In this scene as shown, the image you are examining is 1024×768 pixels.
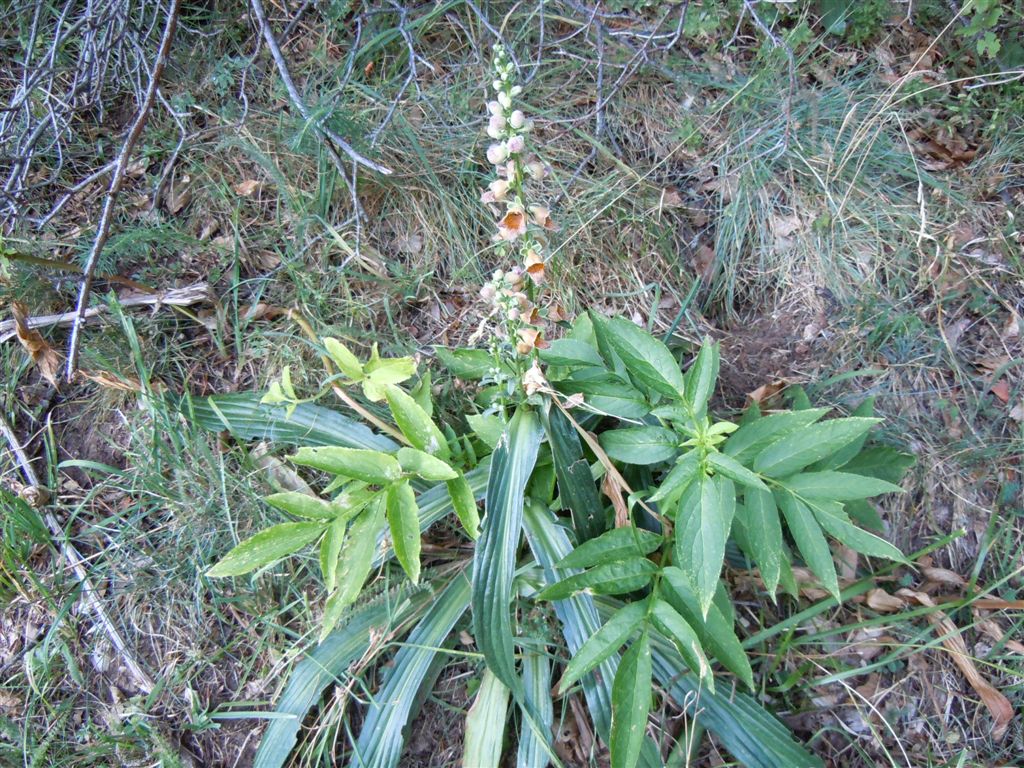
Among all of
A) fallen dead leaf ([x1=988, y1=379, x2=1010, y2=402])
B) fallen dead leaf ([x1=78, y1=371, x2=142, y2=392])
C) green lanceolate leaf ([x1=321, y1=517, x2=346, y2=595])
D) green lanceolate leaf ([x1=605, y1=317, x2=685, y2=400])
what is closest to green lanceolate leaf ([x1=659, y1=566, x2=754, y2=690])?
green lanceolate leaf ([x1=605, y1=317, x2=685, y2=400])

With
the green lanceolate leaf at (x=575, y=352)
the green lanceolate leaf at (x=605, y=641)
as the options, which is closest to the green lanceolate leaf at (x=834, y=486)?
the green lanceolate leaf at (x=605, y=641)

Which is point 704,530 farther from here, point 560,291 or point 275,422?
point 275,422

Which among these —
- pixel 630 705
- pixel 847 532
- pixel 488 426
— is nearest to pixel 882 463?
pixel 847 532

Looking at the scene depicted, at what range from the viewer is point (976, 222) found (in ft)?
8.12

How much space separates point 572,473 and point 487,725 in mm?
772

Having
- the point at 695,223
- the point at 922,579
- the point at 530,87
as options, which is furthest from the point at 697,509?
the point at 530,87

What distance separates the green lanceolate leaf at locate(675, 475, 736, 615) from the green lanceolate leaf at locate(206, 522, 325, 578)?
0.86m

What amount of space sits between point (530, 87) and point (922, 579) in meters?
2.19

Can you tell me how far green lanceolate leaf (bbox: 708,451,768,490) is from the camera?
1.48m

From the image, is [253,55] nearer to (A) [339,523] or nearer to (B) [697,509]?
(A) [339,523]

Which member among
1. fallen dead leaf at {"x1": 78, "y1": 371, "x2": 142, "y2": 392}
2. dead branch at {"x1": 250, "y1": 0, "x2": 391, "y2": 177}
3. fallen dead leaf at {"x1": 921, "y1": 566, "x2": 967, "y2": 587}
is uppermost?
dead branch at {"x1": 250, "y1": 0, "x2": 391, "y2": 177}

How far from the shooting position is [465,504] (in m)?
1.80

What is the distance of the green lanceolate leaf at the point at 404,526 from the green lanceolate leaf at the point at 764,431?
31.1 inches

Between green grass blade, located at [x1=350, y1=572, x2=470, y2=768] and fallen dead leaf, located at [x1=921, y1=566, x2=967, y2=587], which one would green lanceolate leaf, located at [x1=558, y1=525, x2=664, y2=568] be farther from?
fallen dead leaf, located at [x1=921, y1=566, x2=967, y2=587]
